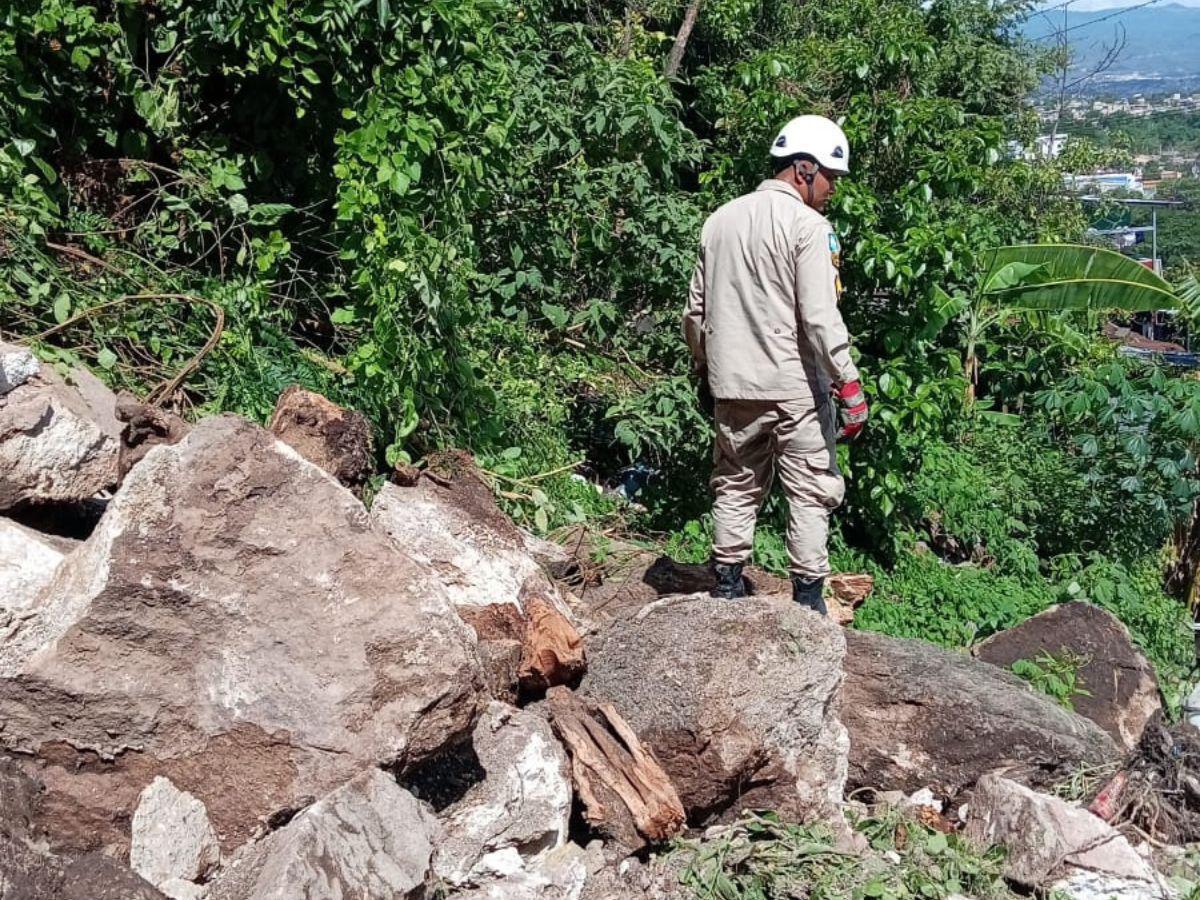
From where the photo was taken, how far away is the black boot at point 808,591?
16.7 feet

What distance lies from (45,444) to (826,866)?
9.51 ft

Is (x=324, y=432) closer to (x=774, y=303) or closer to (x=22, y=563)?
(x=22, y=563)

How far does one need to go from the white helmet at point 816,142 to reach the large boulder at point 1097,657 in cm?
242

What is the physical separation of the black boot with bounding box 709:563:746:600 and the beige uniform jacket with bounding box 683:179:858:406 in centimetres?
72

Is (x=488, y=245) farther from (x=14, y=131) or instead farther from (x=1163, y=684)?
(x=1163, y=684)

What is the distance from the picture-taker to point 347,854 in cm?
314

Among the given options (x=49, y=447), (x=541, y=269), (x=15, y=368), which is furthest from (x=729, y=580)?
(x=541, y=269)

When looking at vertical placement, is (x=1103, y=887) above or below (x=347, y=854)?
below

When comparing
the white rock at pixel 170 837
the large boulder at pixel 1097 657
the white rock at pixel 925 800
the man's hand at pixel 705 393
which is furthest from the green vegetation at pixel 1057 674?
the white rock at pixel 170 837

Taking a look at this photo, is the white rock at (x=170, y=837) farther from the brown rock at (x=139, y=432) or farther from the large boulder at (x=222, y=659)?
the brown rock at (x=139, y=432)

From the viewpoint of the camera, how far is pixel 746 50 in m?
11.0

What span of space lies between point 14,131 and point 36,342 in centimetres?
133

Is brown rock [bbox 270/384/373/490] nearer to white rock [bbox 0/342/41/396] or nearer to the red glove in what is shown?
white rock [bbox 0/342/41/396]

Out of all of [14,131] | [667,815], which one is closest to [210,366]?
[14,131]
